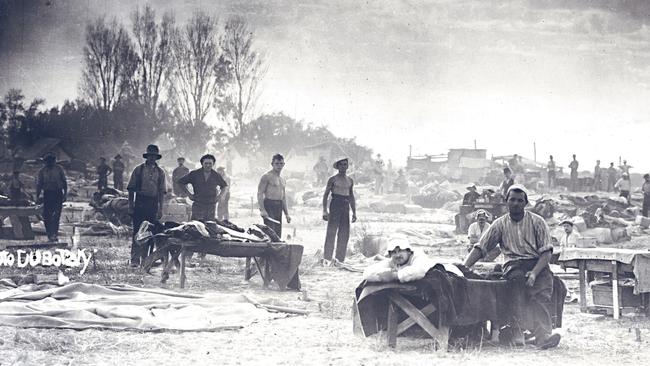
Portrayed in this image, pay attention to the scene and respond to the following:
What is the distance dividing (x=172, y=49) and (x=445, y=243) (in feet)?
82.6

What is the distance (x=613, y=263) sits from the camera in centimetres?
661

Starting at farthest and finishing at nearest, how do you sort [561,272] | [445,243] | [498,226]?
[445,243], [561,272], [498,226]

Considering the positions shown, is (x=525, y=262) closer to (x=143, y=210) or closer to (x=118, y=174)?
(x=143, y=210)

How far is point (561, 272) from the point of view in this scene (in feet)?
31.8

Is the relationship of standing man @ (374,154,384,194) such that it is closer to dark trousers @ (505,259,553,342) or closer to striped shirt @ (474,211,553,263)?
striped shirt @ (474,211,553,263)

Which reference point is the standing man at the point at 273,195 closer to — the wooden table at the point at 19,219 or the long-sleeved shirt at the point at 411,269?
the long-sleeved shirt at the point at 411,269

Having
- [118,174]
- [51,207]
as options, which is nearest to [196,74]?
[118,174]

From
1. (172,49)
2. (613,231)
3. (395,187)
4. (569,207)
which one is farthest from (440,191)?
(172,49)

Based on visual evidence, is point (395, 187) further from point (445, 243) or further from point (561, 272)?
point (561, 272)

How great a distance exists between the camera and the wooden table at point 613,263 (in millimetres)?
6395

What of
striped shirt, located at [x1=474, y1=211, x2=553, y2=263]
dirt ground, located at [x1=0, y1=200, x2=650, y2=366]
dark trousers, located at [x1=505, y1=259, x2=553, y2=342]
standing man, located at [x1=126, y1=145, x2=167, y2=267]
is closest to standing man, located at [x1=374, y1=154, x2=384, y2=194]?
standing man, located at [x1=126, y1=145, x2=167, y2=267]

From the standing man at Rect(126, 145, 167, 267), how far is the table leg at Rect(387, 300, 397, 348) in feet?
17.6

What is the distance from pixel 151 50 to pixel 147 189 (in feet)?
90.3

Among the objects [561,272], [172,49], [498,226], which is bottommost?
[561,272]
